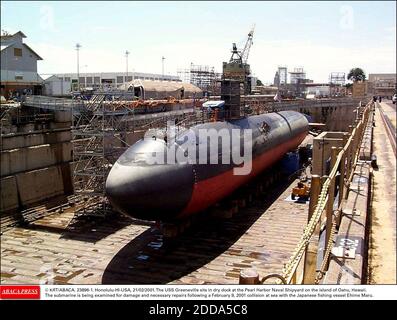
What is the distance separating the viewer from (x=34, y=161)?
29.3 metres

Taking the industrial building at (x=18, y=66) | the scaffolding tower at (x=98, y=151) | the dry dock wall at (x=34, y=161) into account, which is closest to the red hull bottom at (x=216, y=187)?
the scaffolding tower at (x=98, y=151)

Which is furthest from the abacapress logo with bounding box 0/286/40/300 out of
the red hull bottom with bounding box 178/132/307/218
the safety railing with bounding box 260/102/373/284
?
the red hull bottom with bounding box 178/132/307/218

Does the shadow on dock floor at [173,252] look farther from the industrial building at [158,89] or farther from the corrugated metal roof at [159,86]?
the corrugated metal roof at [159,86]

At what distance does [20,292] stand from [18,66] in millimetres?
65512

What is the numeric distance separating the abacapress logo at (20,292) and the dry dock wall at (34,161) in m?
24.3

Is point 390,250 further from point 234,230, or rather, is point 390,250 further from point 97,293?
point 97,293

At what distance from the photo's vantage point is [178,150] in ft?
59.0

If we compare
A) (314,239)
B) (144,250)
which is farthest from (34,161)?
(314,239)

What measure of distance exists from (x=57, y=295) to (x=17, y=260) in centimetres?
1673

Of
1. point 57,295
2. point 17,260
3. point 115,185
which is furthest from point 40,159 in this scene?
point 57,295

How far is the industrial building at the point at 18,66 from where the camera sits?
58781mm

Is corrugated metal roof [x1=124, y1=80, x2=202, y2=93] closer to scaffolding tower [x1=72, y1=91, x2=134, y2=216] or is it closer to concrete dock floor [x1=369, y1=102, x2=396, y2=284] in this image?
scaffolding tower [x1=72, y1=91, x2=134, y2=216]
